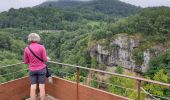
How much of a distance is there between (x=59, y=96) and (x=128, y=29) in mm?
61285

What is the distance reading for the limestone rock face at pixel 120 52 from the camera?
2507 inches

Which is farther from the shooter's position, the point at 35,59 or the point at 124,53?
the point at 124,53

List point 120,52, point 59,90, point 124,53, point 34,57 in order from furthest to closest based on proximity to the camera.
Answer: point 120,52 → point 124,53 → point 59,90 → point 34,57

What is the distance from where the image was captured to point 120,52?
2589 inches

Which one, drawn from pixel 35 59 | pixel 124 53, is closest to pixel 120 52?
pixel 124 53

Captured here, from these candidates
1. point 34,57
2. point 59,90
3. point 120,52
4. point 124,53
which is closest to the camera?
point 34,57

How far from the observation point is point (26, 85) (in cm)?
614

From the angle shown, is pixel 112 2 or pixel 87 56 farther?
pixel 112 2

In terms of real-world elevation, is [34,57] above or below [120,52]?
above

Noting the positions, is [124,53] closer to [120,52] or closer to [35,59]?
[120,52]

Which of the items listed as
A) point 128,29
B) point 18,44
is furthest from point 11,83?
point 18,44

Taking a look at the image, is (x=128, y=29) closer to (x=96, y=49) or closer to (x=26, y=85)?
(x=96, y=49)

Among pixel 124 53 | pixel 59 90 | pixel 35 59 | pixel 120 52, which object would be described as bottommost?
pixel 124 53

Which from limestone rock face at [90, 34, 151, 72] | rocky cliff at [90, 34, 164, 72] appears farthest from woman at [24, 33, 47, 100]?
limestone rock face at [90, 34, 151, 72]
